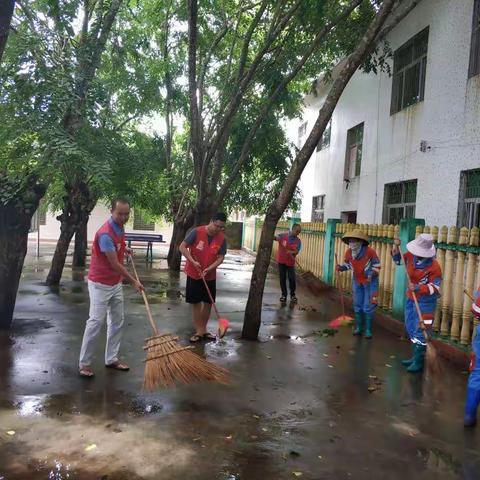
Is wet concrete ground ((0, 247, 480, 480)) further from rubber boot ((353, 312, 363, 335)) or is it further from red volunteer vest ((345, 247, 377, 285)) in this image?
red volunteer vest ((345, 247, 377, 285))

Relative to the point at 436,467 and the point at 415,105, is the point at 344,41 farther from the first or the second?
the point at 436,467

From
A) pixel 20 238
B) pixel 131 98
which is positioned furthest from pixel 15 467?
pixel 131 98

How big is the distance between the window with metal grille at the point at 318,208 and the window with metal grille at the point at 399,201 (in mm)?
5195

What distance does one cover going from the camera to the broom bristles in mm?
4438

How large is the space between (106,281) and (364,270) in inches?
142

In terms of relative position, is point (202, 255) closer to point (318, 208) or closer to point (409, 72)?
point (409, 72)

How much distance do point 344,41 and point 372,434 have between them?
26.4 ft

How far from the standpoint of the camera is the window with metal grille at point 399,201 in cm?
1061

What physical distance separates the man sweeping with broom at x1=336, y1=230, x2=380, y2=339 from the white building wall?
2.61m

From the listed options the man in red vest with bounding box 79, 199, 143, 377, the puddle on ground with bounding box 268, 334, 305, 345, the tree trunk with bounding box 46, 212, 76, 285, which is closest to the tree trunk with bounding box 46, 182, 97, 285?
the tree trunk with bounding box 46, 212, 76, 285

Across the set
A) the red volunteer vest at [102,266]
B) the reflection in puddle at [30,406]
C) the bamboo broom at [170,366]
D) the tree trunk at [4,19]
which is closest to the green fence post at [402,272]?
the bamboo broom at [170,366]

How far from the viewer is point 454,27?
8953 millimetres

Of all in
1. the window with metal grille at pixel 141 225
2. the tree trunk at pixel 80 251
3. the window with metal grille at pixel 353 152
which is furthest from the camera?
the window with metal grille at pixel 141 225

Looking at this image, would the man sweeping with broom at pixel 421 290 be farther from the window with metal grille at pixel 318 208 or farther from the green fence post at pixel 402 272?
the window with metal grille at pixel 318 208
